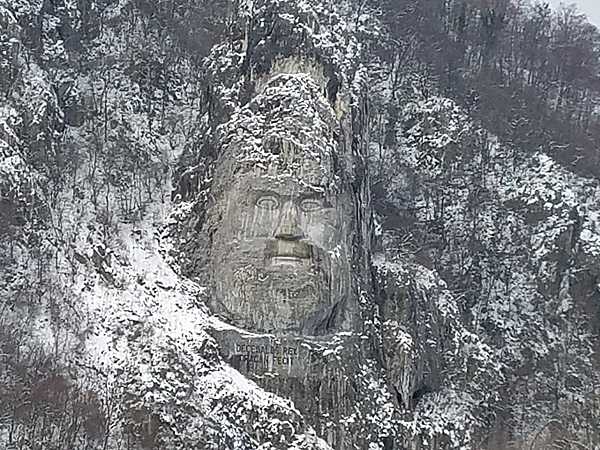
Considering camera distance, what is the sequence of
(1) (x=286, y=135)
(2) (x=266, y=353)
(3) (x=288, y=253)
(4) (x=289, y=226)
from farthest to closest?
1. (1) (x=286, y=135)
2. (4) (x=289, y=226)
3. (3) (x=288, y=253)
4. (2) (x=266, y=353)

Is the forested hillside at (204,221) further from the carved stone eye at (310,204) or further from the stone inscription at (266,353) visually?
the carved stone eye at (310,204)

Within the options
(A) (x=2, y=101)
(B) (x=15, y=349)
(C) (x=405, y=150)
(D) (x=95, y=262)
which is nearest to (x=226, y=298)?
(D) (x=95, y=262)

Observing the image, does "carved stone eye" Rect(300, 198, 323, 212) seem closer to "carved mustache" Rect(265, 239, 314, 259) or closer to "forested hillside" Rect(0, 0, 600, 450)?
"carved mustache" Rect(265, 239, 314, 259)

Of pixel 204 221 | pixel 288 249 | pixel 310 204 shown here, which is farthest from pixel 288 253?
pixel 204 221

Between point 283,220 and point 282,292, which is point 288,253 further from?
point 282,292

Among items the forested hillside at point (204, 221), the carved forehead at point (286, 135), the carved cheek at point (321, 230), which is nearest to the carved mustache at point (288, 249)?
the carved cheek at point (321, 230)

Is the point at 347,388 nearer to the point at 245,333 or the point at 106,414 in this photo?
the point at 245,333
